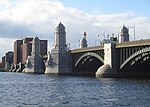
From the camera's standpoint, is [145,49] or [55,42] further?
[55,42]

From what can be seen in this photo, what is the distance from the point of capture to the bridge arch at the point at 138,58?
3454 inches

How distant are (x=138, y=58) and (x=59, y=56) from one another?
215 feet

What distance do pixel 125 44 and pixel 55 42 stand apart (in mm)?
63361

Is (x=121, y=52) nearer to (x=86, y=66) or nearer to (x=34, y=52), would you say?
(x=86, y=66)

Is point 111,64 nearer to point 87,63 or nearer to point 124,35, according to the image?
point 87,63

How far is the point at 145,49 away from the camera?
283 feet

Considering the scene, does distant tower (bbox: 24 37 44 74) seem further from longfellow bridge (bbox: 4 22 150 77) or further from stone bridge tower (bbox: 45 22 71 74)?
stone bridge tower (bbox: 45 22 71 74)

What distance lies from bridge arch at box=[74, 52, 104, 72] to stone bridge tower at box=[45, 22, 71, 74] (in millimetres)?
5129

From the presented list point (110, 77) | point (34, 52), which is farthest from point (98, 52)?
point (34, 52)

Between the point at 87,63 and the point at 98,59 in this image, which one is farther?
the point at 87,63

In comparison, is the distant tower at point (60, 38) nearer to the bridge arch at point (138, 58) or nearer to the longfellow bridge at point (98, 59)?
the longfellow bridge at point (98, 59)

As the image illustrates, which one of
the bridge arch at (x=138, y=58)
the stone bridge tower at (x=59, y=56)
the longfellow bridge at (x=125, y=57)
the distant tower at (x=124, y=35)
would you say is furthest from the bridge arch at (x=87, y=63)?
the bridge arch at (x=138, y=58)

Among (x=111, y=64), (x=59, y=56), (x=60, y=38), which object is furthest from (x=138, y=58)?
(x=60, y=38)

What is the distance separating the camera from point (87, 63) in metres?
139
